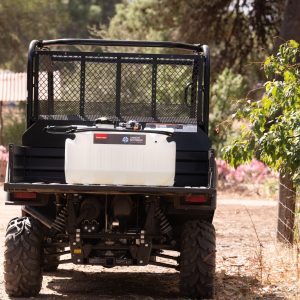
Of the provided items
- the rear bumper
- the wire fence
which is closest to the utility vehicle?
the rear bumper

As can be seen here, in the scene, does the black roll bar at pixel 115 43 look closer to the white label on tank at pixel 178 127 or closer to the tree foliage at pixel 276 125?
the white label on tank at pixel 178 127

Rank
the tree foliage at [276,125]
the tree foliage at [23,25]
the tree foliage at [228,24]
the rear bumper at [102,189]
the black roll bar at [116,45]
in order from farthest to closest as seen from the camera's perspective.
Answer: the tree foliage at [23,25], the tree foliage at [228,24], the black roll bar at [116,45], the tree foliage at [276,125], the rear bumper at [102,189]

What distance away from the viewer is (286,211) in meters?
12.6

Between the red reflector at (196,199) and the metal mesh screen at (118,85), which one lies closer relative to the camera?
the red reflector at (196,199)

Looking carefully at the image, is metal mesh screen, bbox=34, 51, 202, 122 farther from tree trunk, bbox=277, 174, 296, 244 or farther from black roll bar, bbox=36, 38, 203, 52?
tree trunk, bbox=277, 174, 296, 244

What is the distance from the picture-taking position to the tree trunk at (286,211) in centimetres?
1236

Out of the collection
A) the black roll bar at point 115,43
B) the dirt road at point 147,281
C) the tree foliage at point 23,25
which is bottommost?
the dirt road at point 147,281

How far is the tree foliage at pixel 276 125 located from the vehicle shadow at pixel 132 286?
1301mm

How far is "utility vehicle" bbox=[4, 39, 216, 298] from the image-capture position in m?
8.24

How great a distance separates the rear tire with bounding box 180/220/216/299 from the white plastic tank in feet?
2.34

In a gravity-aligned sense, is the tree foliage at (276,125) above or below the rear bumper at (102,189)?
above

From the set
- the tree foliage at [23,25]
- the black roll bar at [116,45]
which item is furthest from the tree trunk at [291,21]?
the tree foliage at [23,25]

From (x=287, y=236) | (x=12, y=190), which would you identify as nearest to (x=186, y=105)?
(x=12, y=190)

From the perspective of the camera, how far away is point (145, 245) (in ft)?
28.1
